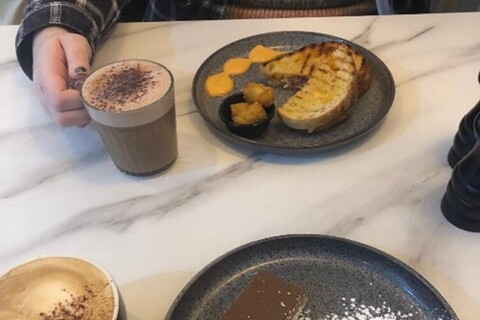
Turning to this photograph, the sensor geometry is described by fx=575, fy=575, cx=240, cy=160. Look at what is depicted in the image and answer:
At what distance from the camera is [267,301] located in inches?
27.5

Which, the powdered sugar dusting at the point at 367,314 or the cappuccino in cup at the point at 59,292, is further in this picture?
the powdered sugar dusting at the point at 367,314

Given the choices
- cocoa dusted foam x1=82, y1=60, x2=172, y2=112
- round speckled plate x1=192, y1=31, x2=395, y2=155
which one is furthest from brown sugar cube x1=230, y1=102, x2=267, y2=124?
cocoa dusted foam x1=82, y1=60, x2=172, y2=112

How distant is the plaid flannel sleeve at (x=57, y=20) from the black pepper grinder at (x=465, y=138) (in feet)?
2.33

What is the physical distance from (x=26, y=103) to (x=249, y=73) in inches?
17.1

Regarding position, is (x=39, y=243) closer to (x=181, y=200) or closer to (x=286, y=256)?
(x=181, y=200)

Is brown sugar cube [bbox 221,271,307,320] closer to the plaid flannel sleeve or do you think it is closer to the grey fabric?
the plaid flannel sleeve

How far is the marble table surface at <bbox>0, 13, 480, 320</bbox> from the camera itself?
0.81 metres

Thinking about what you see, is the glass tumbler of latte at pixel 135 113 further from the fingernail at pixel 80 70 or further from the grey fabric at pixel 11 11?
the grey fabric at pixel 11 11

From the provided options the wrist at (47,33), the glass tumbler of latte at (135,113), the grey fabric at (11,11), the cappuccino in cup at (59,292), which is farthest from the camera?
the grey fabric at (11,11)

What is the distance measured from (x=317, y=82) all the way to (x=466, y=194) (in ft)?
1.18

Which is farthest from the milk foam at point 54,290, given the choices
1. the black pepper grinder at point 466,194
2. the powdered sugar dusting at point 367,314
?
the black pepper grinder at point 466,194

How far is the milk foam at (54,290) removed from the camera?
1.95ft

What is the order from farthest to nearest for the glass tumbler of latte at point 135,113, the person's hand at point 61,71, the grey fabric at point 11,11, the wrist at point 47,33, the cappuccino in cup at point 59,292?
the grey fabric at point 11,11 → the wrist at point 47,33 → the person's hand at point 61,71 → the glass tumbler of latte at point 135,113 → the cappuccino in cup at point 59,292

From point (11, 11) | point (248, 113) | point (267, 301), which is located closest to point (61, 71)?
point (248, 113)
